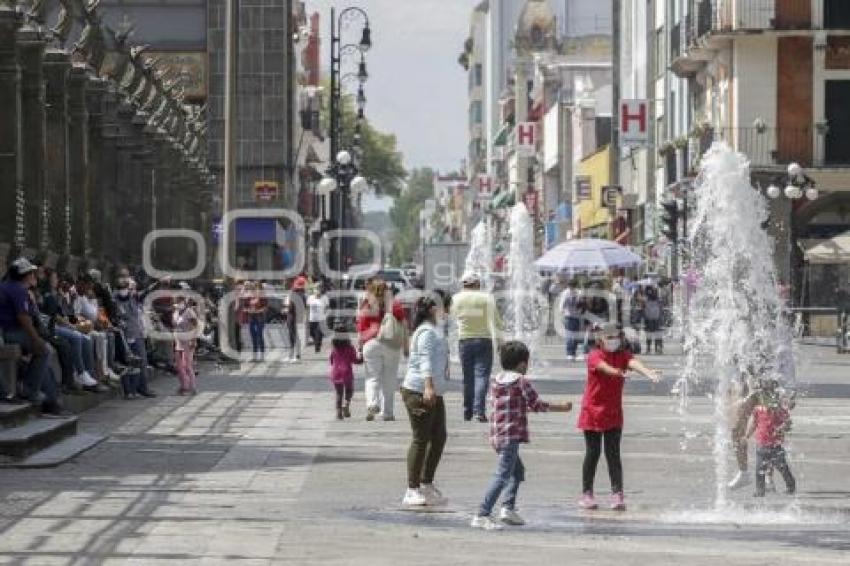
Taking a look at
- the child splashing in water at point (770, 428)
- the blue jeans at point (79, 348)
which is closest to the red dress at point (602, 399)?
the child splashing in water at point (770, 428)

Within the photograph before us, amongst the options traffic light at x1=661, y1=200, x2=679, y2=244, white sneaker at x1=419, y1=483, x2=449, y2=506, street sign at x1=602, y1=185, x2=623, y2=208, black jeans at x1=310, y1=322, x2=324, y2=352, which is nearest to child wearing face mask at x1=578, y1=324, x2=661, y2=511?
white sneaker at x1=419, y1=483, x2=449, y2=506

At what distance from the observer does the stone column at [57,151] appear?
102 feet

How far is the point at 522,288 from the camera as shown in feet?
164

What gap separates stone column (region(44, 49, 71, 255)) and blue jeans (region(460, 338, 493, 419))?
629 centimetres

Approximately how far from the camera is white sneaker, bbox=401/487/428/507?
668 inches

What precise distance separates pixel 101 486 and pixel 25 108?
12.1m

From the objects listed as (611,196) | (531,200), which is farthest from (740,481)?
(531,200)

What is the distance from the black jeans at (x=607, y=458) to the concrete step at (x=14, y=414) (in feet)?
19.5

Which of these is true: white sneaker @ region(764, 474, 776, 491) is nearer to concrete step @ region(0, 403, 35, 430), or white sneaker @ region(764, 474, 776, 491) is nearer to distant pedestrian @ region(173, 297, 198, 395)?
concrete step @ region(0, 403, 35, 430)

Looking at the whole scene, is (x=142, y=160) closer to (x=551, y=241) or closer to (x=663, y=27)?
(x=663, y=27)

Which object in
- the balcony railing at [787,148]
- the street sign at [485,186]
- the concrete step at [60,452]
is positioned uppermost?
the street sign at [485,186]

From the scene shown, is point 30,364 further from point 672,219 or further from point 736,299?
point 672,219

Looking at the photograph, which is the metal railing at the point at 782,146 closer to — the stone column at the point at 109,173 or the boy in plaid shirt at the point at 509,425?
the stone column at the point at 109,173

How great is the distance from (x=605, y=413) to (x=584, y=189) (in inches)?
3121
